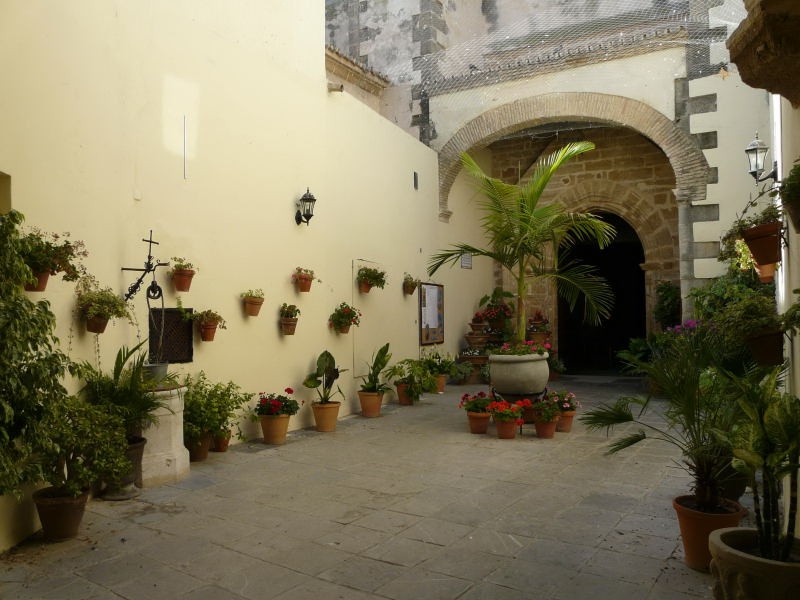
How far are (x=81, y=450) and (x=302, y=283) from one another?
3745mm

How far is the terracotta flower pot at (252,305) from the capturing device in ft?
21.1

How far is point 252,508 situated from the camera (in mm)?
4359

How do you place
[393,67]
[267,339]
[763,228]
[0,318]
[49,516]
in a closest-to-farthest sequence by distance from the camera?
[0,318] → [763,228] → [49,516] → [267,339] → [393,67]

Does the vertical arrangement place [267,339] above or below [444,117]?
below

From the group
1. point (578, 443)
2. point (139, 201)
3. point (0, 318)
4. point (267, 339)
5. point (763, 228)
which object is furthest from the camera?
point (267, 339)

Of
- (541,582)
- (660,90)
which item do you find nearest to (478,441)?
(541,582)

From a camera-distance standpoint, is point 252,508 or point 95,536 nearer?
point 95,536

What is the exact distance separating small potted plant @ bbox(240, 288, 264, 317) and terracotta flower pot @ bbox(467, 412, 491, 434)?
2535 millimetres

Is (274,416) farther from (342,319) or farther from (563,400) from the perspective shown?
(563,400)

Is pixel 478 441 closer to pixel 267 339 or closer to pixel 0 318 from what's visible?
pixel 267 339

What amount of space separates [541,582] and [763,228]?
7.14 feet

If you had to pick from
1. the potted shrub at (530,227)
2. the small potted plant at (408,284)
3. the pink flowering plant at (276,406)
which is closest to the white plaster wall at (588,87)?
the small potted plant at (408,284)

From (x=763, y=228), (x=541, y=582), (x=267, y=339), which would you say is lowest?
(x=541, y=582)

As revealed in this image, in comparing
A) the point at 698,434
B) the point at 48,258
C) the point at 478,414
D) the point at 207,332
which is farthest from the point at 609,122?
the point at 48,258
